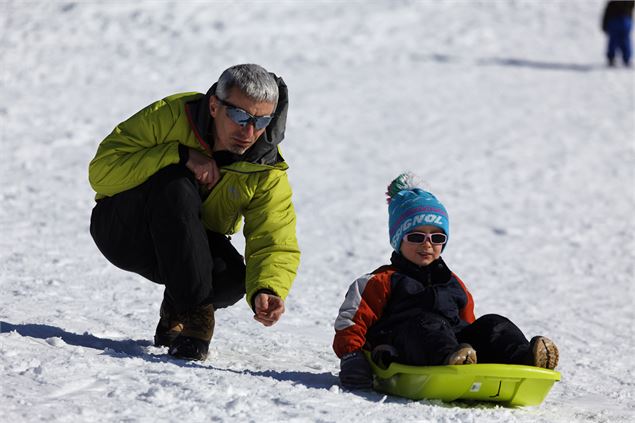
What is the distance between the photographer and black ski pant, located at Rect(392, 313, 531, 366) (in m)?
3.29

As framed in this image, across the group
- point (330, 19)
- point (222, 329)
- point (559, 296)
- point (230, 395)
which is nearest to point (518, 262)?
point (559, 296)

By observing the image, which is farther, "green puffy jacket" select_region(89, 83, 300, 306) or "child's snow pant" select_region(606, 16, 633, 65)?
"child's snow pant" select_region(606, 16, 633, 65)

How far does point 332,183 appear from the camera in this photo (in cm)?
870

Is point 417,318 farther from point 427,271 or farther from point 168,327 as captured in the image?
point 168,327

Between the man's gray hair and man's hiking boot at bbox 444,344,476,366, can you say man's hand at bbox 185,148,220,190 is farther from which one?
man's hiking boot at bbox 444,344,476,366

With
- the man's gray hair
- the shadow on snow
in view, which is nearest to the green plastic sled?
the shadow on snow

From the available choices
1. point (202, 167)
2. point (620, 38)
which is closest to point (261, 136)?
point (202, 167)

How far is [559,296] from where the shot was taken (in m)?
6.35

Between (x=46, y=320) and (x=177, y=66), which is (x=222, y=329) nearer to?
(x=46, y=320)

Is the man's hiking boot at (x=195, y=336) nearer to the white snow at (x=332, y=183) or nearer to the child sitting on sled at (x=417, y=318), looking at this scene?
the white snow at (x=332, y=183)

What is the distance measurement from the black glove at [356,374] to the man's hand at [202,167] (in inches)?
33.1

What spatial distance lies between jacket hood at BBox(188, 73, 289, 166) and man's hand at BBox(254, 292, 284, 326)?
20.7 inches

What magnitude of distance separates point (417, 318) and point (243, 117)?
3.18 ft

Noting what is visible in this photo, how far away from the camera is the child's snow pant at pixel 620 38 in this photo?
15398mm
